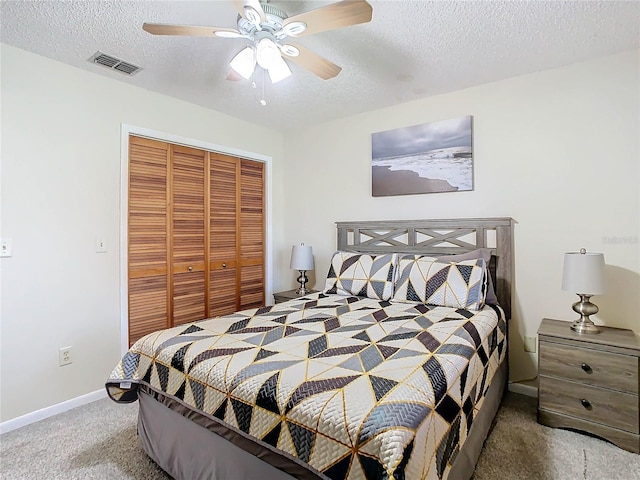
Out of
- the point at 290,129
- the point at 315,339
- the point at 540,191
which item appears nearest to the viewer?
the point at 315,339

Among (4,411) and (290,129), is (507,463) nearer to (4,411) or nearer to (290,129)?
(4,411)

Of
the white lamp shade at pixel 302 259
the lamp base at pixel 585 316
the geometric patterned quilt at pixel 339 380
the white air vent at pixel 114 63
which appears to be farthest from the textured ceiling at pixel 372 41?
the geometric patterned quilt at pixel 339 380

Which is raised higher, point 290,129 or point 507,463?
point 290,129

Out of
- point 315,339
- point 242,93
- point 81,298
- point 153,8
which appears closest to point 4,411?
point 81,298

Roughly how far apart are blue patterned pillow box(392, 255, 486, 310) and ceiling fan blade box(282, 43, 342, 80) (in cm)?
148

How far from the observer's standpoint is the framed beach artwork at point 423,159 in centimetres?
284

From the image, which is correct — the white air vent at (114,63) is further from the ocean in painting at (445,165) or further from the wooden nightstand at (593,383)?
the wooden nightstand at (593,383)

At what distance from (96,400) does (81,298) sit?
30.4 inches

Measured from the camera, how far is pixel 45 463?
1825 millimetres

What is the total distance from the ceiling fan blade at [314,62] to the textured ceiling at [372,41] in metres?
0.23

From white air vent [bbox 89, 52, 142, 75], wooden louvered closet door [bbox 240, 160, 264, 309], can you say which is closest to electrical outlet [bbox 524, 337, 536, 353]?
wooden louvered closet door [bbox 240, 160, 264, 309]

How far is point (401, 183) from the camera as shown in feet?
10.4

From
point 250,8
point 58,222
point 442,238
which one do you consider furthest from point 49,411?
point 442,238

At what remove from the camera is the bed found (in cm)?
106
